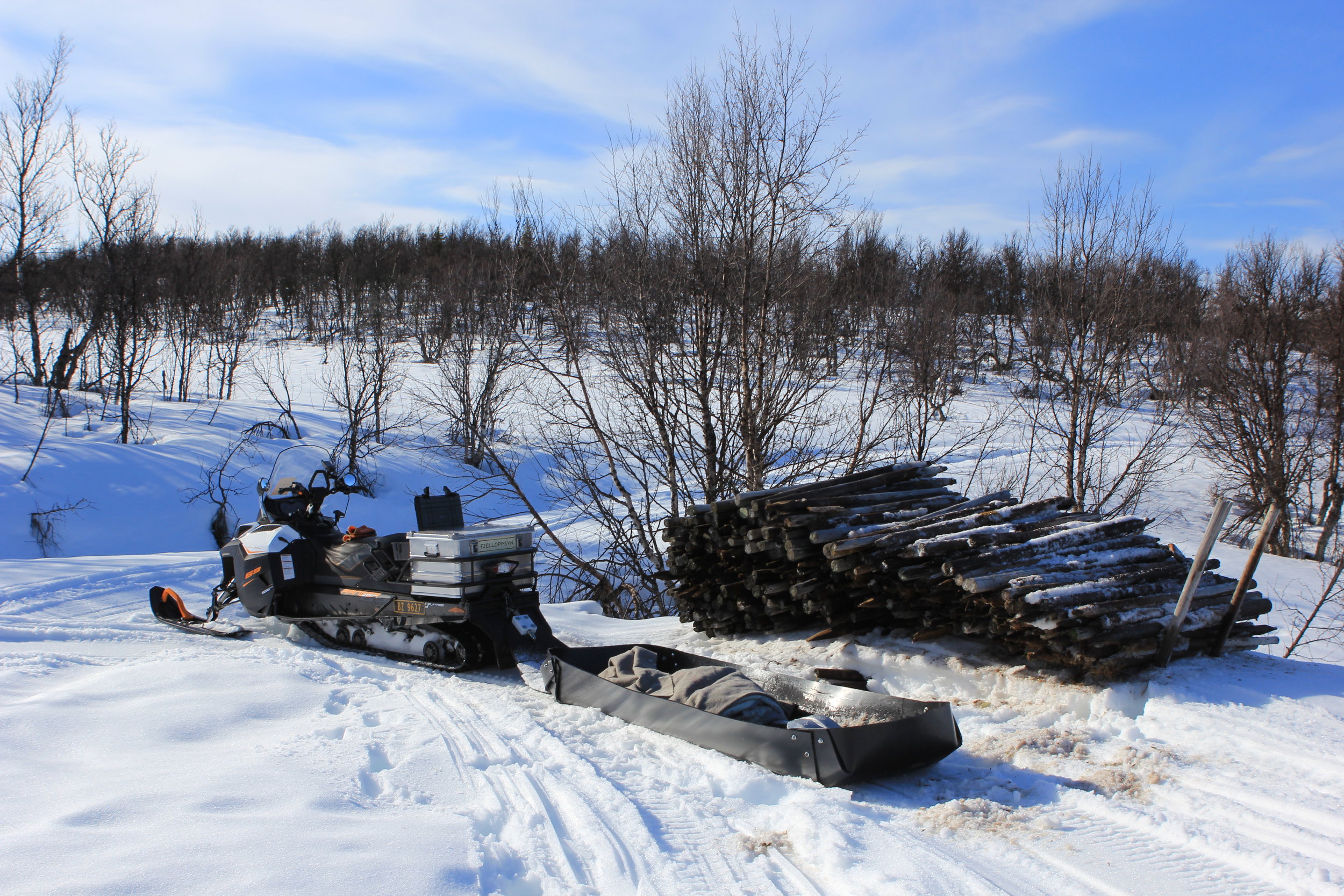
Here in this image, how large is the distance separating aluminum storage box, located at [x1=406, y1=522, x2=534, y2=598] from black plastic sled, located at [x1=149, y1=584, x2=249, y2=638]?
231cm

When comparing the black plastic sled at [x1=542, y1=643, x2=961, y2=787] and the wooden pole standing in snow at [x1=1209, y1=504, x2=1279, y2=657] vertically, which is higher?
the wooden pole standing in snow at [x1=1209, y1=504, x2=1279, y2=657]

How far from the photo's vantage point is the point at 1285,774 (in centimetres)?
416

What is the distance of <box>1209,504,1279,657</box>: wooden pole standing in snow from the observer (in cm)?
568

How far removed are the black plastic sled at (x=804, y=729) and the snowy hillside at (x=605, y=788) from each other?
12 centimetres

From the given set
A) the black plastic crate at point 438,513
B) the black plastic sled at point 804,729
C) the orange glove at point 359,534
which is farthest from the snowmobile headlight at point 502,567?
the orange glove at point 359,534

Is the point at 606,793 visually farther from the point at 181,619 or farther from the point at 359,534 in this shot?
the point at 181,619

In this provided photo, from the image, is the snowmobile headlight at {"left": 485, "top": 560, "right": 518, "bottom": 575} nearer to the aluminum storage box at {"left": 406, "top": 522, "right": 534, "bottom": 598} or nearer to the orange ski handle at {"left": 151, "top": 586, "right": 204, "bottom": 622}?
the aluminum storage box at {"left": 406, "top": 522, "right": 534, "bottom": 598}

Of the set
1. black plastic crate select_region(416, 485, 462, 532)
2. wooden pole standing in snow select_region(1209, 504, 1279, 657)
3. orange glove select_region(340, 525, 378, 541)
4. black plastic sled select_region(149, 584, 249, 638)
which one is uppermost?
black plastic crate select_region(416, 485, 462, 532)

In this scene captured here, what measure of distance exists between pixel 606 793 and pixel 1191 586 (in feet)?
13.4

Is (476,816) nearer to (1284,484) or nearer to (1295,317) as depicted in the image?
(1284,484)

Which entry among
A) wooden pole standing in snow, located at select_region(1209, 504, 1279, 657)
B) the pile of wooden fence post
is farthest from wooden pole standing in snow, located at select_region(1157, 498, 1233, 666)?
wooden pole standing in snow, located at select_region(1209, 504, 1279, 657)

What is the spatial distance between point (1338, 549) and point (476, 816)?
20.4 metres

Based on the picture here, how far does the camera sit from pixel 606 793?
4.12 metres

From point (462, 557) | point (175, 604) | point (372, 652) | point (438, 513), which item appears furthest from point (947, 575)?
point (175, 604)
